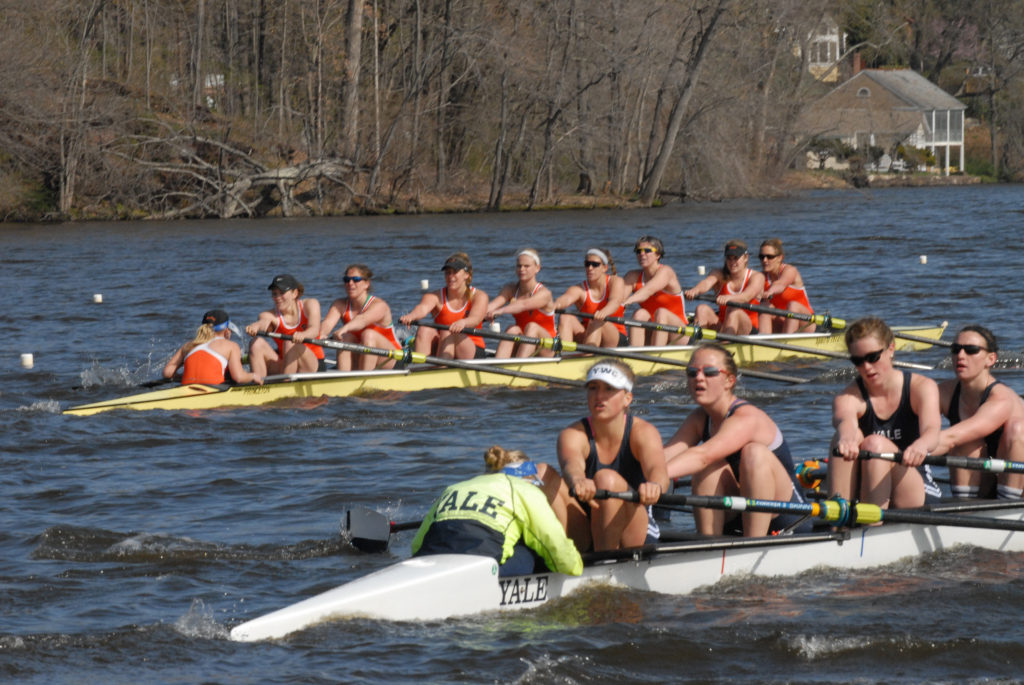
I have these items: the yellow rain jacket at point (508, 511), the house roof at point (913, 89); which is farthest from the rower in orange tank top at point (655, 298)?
the house roof at point (913, 89)

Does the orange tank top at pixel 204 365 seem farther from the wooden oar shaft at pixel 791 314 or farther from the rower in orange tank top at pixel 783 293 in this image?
the rower in orange tank top at pixel 783 293

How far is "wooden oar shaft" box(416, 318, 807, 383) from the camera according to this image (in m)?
13.1

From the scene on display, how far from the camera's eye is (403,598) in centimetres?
625

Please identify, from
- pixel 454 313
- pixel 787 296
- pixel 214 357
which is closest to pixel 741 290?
pixel 787 296

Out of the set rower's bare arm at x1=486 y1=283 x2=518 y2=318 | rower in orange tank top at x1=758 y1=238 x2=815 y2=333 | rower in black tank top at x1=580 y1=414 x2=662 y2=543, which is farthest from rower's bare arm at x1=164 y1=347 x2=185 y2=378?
rower in black tank top at x1=580 y1=414 x2=662 y2=543

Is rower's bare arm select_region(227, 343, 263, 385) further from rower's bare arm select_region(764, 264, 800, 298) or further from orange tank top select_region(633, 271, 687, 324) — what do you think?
rower's bare arm select_region(764, 264, 800, 298)

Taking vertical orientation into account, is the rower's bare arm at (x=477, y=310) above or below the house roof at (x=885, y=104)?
below

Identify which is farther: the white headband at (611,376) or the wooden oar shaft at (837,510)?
the wooden oar shaft at (837,510)

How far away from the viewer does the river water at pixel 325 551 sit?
6227 millimetres

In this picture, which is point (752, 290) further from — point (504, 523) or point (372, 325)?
point (504, 523)

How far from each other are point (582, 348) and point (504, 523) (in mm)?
7022

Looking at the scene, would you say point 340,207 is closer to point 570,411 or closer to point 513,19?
point 513,19

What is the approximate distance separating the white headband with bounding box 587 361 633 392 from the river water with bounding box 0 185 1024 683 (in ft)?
3.59

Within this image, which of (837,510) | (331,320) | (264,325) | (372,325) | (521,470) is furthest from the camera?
(372,325)
